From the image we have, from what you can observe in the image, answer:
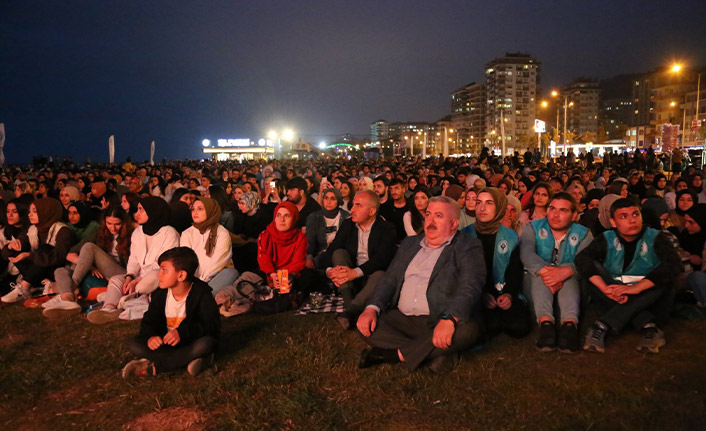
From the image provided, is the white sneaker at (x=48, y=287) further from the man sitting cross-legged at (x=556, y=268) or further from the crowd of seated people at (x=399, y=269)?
the man sitting cross-legged at (x=556, y=268)

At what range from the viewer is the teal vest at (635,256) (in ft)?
15.9

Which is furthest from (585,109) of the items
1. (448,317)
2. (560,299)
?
(448,317)

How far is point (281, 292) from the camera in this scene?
6.26 m

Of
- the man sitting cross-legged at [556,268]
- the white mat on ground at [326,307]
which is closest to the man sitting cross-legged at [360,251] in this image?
the white mat on ground at [326,307]

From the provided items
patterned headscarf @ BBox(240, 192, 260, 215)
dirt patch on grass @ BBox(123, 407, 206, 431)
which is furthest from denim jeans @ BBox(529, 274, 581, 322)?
patterned headscarf @ BBox(240, 192, 260, 215)

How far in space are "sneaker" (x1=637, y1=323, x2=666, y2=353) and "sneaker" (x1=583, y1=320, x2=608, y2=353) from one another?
295 mm

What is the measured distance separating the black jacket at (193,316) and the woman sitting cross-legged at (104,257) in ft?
7.20

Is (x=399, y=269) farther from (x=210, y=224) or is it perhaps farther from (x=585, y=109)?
(x=585, y=109)

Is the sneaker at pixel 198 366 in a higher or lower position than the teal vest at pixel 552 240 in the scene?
lower

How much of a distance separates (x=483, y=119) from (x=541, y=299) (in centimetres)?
15141

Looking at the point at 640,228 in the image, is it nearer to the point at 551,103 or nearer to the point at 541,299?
the point at 541,299

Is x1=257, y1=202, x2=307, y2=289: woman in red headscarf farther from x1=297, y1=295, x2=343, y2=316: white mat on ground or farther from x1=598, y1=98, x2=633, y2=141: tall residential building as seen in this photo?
x1=598, y1=98, x2=633, y2=141: tall residential building

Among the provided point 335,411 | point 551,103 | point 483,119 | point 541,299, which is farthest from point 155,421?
point 551,103

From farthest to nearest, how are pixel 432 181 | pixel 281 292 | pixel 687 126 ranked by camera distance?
pixel 687 126 → pixel 432 181 → pixel 281 292
